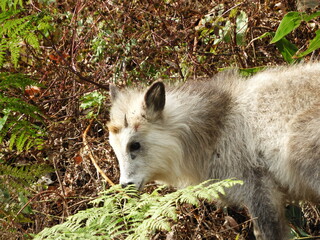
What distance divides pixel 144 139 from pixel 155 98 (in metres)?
0.39

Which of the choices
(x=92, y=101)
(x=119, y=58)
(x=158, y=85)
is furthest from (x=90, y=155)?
(x=158, y=85)

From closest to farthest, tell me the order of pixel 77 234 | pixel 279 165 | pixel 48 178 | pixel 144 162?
pixel 77 234
pixel 279 165
pixel 144 162
pixel 48 178

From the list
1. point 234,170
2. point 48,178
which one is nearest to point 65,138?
point 48,178

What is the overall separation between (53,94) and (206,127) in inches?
99.4

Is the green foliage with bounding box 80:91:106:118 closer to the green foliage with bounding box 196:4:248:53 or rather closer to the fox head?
the fox head

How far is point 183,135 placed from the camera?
452cm

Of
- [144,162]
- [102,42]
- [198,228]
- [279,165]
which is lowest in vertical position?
[198,228]

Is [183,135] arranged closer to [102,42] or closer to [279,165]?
[279,165]

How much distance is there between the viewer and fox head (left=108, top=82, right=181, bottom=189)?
432cm

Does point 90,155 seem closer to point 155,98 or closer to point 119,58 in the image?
point 119,58

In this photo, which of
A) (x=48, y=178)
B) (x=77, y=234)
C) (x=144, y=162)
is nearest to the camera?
(x=77, y=234)

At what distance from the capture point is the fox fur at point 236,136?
4.06 m

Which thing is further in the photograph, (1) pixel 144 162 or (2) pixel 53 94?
(2) pixel 53 94

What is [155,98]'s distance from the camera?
→ 4.36 metres
